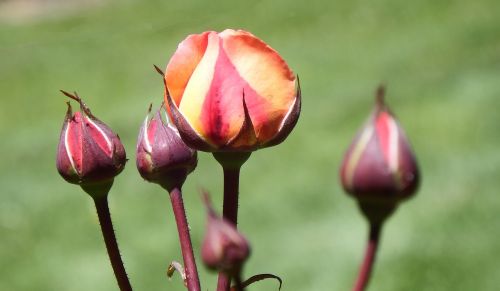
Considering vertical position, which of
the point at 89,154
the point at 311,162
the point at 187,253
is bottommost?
the point at 311,162

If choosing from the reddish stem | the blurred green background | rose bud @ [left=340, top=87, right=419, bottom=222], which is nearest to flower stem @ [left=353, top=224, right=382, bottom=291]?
rose bud @ [left=340, top=87, right=419, bottom=222]

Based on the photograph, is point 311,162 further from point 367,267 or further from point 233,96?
point 367,267

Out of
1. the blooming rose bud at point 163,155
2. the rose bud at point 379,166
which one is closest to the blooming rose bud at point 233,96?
the blooming rose bud at point 163,155

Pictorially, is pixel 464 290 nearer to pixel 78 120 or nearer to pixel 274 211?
pixel 274 211

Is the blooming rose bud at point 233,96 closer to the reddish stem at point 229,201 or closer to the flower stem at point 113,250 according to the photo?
the reddish stem at point 229,201

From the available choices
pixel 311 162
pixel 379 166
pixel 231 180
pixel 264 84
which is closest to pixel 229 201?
pixel 231 180
